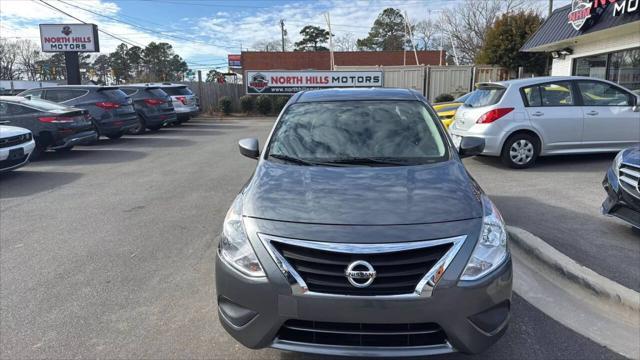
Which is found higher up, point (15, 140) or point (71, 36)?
point (71, 36)

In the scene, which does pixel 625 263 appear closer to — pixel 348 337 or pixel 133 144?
pixel 348 337

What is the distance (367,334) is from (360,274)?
330 millimetres

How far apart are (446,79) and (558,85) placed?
16.8 m

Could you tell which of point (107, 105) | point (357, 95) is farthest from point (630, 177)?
point (107, 105)

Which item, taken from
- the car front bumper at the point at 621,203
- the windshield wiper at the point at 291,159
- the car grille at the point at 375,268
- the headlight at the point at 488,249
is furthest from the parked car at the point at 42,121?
the car front bumper at the point at 621,203

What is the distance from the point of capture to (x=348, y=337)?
2395 mm

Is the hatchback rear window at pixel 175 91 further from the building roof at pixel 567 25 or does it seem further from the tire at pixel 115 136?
Answer: the building roof at pixel 567 25

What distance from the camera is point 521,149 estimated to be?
27.2ft

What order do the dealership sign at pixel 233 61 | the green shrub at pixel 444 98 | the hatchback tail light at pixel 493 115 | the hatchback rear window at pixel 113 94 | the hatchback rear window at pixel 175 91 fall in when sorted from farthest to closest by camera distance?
the dealership sign at pixel 233 61 < the green shrub at pixel 444 98 < the hatchback rear window at pixel 175 91 < the hatchback rear window at pixel 113 94 < the hatchback tail light at pixel 493 115

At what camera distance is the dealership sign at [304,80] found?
24.4 m

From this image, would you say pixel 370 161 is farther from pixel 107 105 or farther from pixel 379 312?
pixel 107 105

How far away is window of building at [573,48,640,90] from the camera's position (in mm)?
13195

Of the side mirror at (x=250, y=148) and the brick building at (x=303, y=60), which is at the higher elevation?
the brick building at (x=303, y=60)

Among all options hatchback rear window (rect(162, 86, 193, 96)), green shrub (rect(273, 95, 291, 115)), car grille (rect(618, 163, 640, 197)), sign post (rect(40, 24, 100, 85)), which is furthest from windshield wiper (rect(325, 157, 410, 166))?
sign post (rect(40, 24, 100, 85))
